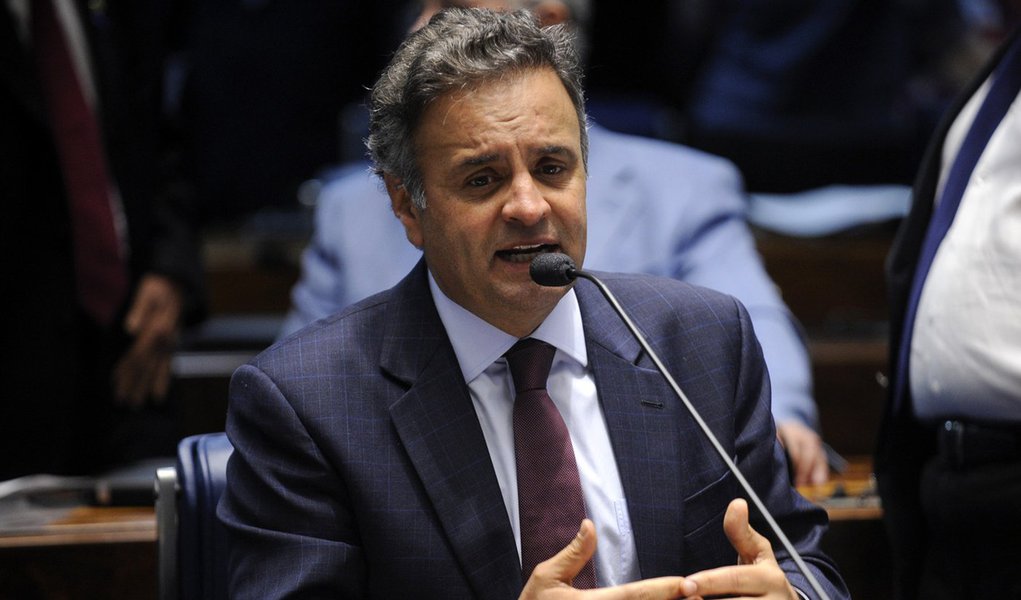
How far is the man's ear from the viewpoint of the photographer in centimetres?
180

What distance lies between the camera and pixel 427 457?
166cm

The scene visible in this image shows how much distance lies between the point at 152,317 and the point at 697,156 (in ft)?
4.23

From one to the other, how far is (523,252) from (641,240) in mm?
1088

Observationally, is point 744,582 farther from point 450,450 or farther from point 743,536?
point 450,450

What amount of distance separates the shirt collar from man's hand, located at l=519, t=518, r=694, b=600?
34 cm

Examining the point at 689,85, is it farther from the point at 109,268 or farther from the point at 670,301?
the point at 670,301

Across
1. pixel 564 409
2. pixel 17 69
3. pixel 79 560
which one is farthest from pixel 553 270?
pixel 17 69

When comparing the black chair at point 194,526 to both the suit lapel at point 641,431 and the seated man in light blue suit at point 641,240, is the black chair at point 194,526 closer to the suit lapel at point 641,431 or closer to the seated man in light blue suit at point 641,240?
the suit lapel at point 641,431

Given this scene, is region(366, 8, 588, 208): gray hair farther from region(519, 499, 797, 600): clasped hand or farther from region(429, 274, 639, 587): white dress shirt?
region(519, 499, 797, 600): clasped hand

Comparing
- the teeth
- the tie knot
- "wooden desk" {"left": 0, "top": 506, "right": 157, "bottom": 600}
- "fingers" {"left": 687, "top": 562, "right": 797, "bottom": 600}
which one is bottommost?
"wooden desk" {"left": 0, "top": 506, "right": 157, "bottom": 600}

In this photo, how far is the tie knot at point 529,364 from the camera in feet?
5.67

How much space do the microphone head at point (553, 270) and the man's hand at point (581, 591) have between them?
11.5 inches

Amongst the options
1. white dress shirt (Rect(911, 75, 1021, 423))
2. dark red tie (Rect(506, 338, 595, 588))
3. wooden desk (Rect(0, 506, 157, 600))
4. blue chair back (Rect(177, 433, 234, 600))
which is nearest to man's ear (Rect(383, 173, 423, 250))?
dark red tie (Rect(506, 338, 595, 588))

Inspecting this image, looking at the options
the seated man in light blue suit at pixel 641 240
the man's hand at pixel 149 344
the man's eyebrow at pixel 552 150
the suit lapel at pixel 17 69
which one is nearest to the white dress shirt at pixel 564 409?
the man's eyebrow at pixel 552 150
